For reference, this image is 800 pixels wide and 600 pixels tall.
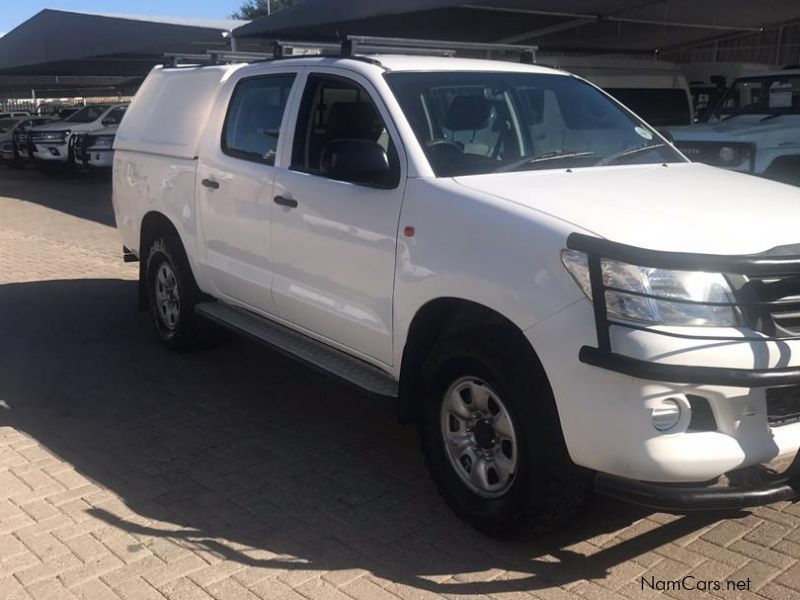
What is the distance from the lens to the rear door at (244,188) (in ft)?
17.4

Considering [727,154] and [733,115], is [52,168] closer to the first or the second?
[733,115]

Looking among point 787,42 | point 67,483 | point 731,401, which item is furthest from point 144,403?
point 787,42

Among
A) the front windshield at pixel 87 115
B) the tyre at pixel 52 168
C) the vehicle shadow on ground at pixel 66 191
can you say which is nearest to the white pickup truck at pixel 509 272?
the vehicle shadow on ground at pixel 66 191

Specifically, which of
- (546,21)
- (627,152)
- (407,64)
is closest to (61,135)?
(546,21)

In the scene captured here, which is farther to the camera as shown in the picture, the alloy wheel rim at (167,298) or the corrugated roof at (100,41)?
the corrugated roof at (100,41)

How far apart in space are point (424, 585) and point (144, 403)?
2807 millimetres

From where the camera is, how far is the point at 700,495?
10.5 ft

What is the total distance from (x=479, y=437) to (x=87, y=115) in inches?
910

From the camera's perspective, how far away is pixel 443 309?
4.06 metres

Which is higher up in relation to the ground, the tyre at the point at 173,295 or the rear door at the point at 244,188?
the rear door at the point at 244,188

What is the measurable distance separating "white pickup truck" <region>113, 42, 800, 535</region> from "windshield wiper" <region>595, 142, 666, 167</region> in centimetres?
2

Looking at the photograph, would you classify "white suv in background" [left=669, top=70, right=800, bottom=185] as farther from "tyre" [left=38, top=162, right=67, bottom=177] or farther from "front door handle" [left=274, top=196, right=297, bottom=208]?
"tyre" [left=38, top=162, right=67, bottom=177]

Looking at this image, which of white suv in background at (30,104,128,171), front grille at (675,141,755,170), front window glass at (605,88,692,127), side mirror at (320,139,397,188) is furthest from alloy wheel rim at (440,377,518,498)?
white suv in background at (30,104,128,171)

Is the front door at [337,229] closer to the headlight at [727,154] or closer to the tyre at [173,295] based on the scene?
the tyre at [173,295]
